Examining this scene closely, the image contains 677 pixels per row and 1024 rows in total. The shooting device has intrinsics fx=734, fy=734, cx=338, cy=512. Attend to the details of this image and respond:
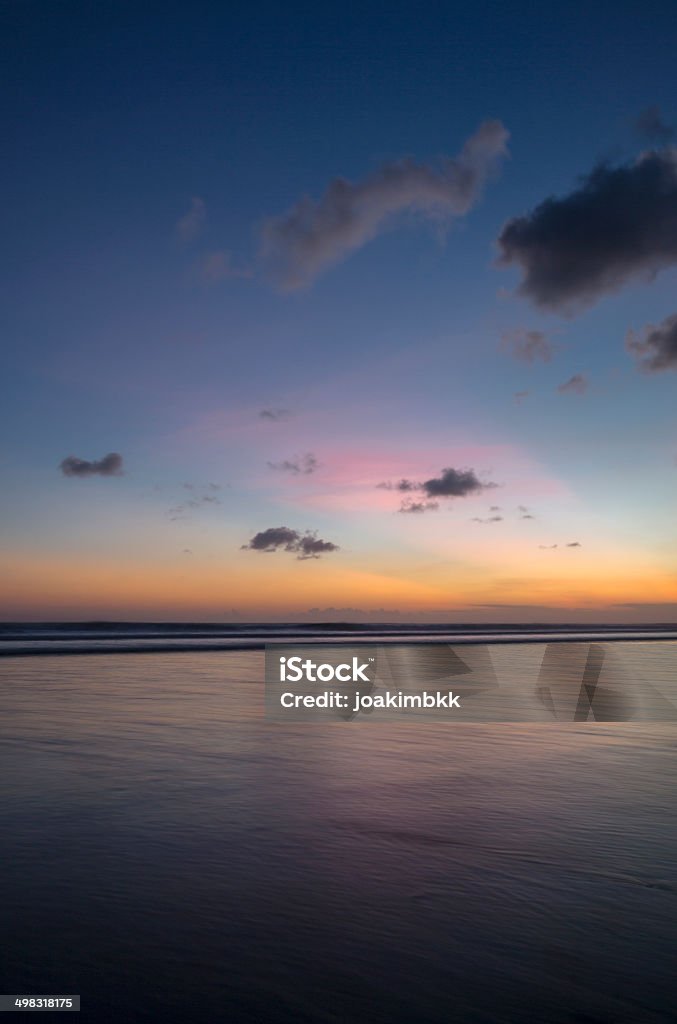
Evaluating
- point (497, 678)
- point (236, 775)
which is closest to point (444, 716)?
point (236, 775)

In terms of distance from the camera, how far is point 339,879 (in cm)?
557

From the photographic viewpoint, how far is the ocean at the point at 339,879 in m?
3.95

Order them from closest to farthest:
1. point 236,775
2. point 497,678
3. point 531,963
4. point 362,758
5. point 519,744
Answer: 1. point 531,963
2. point 236,775
3. point 362,758
4. point 519,744
5. point 497,678

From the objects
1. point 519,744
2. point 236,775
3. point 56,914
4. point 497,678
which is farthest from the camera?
point 497,678

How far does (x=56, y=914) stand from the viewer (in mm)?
4828

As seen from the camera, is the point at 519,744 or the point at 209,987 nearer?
the point at 209,987

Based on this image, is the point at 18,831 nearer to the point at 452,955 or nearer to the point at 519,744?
the point at 452,955

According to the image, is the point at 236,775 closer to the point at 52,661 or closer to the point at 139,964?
the point at 139,964

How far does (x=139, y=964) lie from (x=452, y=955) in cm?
182

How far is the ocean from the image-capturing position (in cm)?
395

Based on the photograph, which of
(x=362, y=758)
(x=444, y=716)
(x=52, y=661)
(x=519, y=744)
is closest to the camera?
(x=362, y=758)

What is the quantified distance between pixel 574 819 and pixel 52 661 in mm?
26533

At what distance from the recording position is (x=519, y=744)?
1159 centimetres

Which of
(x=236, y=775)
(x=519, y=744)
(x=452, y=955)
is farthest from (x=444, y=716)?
(x=452, y=955)
